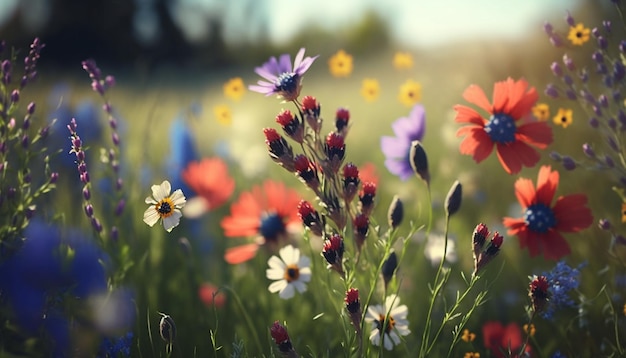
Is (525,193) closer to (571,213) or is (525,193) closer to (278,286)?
(571,213)

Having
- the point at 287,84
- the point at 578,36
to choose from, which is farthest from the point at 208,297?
the point at 578,36

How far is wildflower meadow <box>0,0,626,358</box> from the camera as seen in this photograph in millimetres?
1515

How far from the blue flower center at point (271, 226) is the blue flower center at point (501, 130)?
0.79 m

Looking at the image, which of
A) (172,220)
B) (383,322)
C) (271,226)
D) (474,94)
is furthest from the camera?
(271,226)

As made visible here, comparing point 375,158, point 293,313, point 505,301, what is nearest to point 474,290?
point 505,301

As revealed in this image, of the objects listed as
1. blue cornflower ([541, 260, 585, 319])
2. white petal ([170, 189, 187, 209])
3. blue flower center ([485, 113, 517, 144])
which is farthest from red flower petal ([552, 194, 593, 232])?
white petal ([170, 189, 187, 209])

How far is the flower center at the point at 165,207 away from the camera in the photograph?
142 cm

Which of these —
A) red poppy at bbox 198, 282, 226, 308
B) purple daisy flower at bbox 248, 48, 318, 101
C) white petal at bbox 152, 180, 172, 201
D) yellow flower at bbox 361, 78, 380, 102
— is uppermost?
purple daisy flower at bbox 248, 48, 318, 101

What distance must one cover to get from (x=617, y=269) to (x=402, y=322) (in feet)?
3.89

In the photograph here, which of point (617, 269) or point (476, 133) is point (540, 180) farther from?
point (617, 269)

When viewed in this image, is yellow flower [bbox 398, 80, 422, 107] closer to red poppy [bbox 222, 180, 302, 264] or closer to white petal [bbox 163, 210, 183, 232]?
red poppy [bbox 222, 180, 302, 264]

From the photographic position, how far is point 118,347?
5.34ft

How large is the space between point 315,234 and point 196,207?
4.63 feet

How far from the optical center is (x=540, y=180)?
1791 millimetres
